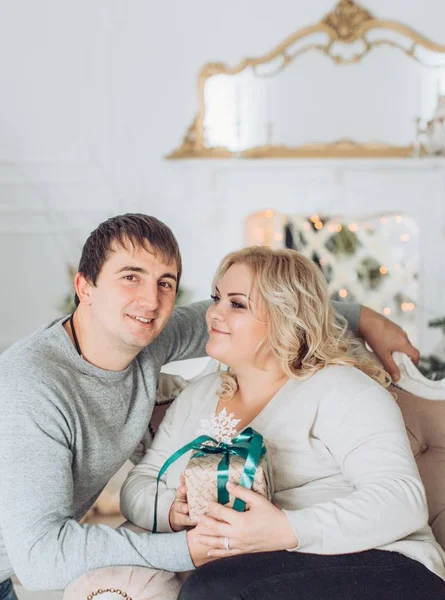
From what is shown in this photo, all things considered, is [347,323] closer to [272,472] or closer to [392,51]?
[272,472]

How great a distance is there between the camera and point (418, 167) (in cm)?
464

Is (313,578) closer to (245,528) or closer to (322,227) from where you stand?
(245,528)

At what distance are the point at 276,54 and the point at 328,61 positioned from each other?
0.91 feet

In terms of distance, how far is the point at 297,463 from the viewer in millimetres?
1882

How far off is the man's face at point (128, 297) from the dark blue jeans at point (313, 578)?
50 centimetres

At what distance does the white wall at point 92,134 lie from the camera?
4.84m

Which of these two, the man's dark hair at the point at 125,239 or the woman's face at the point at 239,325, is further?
the woman's face at the point at 239,325

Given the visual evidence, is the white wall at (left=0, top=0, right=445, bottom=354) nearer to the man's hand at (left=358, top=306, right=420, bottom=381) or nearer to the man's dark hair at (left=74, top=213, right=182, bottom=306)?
the man's hand at (left=358, top=306, right=420, bottom=381)

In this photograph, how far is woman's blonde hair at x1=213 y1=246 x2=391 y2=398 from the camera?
1962 mm

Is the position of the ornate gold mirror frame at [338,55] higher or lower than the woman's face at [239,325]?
higher

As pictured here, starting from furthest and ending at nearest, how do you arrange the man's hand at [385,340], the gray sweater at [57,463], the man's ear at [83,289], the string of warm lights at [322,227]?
the string of warm lights at [322,227] < the man's hand at [385,340] < the man's ear at [83,289] < the gray sweater at [57,463]

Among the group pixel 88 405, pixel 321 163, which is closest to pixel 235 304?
pixel 88 405

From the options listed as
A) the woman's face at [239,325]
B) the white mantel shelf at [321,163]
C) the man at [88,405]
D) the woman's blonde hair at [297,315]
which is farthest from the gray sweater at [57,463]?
the white mantel shelf at [321,163]

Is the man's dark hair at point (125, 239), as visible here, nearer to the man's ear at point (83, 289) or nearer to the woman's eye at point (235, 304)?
the man's ear at point (83, 289)
